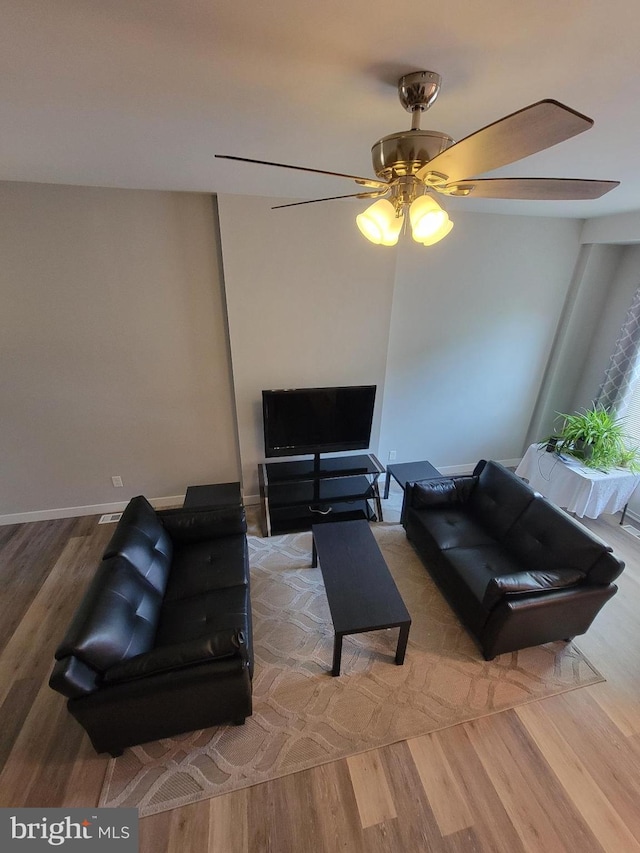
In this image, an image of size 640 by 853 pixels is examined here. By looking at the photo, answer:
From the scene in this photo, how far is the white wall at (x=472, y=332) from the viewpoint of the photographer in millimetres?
3469

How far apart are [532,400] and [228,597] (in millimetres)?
4060

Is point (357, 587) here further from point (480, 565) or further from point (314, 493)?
point (314, 493)

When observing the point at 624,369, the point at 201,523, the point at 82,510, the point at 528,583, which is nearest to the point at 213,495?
the point at 201,523

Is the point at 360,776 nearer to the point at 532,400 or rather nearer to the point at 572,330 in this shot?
the point at 532,400

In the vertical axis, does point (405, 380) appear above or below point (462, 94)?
below

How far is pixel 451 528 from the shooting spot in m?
2.85

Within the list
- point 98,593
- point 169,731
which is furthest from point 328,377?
point 169,731

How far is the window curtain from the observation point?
3439 mm

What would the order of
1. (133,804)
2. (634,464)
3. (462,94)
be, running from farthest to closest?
1. (634,464)
2. (133,804)
3. (462,94)

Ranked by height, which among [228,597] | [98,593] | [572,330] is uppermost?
[572,330]

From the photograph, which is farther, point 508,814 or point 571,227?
point 571,227

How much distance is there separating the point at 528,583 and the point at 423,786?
116 cm

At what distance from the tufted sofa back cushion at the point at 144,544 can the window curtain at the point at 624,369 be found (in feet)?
14.6

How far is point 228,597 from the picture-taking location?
2.16 meters
